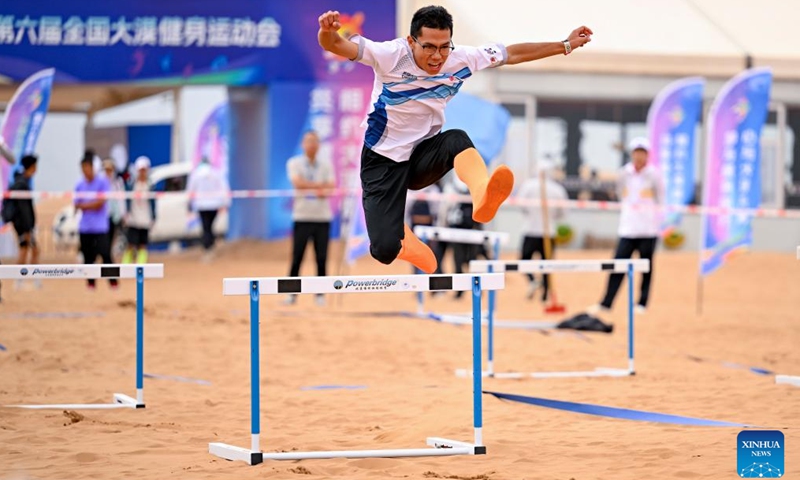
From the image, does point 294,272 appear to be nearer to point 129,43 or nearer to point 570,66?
point 129,43

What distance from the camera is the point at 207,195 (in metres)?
21.0

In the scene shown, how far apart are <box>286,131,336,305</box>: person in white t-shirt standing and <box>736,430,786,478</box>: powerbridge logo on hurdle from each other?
8982mm

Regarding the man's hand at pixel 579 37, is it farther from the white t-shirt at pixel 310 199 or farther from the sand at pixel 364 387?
the white t-shirt at pixel 310 199

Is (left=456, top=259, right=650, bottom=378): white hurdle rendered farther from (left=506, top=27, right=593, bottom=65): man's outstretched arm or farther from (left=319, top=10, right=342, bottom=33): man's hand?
(left=319, top=10, right=342, bottom=33): man's hand

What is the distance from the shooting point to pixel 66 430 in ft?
23.6

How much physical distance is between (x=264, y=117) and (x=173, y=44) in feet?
7.26

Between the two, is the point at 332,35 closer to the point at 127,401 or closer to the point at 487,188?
the point at 487,188

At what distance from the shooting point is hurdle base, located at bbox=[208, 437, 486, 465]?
6.23 metres

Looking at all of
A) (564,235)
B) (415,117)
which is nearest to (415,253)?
(415,117)

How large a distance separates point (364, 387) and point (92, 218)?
738cm

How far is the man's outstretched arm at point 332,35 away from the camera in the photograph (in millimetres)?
6121

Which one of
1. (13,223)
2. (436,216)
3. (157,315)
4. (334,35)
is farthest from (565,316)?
(334,35)

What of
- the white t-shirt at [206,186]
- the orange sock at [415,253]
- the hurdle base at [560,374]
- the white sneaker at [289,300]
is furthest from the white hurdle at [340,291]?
the white t-shirt at [206,186]

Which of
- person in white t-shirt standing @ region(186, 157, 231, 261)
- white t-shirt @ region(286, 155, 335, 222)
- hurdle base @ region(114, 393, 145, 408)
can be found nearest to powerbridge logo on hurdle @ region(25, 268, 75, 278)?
hurdle base @ region(114, 393, 145, 408)
